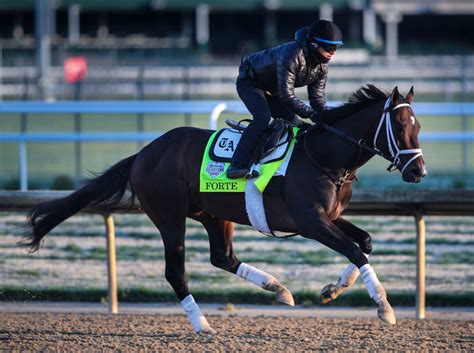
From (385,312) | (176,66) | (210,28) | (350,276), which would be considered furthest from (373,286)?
(210,28)

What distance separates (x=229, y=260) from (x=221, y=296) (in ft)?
4.23

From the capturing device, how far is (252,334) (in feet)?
21.3

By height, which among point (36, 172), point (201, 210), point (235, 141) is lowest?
point (36, 172)

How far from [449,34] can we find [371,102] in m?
26.0

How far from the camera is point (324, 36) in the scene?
6.29 metres

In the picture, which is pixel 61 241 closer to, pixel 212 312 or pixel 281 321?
pixel 212 312

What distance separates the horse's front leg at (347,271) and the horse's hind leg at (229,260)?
28cm

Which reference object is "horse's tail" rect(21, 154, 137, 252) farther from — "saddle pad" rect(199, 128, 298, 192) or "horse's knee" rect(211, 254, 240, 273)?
"horse's knee" rect(211, 254, 240, 273)

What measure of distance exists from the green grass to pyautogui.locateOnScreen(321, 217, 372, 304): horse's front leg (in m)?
→ 1.38

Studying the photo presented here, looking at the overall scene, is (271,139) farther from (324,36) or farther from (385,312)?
(385,312)

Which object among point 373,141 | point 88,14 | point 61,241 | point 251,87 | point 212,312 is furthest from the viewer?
point 88,14

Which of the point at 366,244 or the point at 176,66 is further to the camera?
the point at 176,66

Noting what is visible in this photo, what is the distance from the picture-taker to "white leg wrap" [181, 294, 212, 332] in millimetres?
6426

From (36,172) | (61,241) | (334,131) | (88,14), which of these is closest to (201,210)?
(334,131)
